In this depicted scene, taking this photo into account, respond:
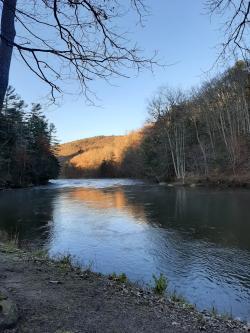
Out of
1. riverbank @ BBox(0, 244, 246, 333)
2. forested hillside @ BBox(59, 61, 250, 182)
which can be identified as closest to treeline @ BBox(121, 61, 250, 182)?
forested hillside @ BBox(59, 61, 250, 182)

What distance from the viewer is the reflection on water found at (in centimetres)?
1011

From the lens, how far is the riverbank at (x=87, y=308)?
4.59 meters

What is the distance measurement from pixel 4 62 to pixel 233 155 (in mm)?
43897

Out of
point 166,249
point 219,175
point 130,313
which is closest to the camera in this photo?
point 130,313

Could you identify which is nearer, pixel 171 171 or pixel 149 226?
pixel 149 226

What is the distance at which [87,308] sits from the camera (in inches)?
206

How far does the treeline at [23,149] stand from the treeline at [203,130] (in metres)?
16.4

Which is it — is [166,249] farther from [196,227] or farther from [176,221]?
[176,221]

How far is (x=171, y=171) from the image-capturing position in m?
53.6

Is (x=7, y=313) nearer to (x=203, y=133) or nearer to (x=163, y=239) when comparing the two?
(x=163, y=239)

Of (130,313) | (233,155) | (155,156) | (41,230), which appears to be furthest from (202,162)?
(130,313)

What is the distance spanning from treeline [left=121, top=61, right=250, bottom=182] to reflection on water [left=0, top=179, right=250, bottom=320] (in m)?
21.9

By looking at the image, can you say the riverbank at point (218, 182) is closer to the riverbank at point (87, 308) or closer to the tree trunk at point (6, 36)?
the riverbank at point (87, 308)

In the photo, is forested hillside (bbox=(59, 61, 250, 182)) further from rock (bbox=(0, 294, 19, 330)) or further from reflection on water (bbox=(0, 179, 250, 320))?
rock (bbox=(0, 294, 19, 330))
